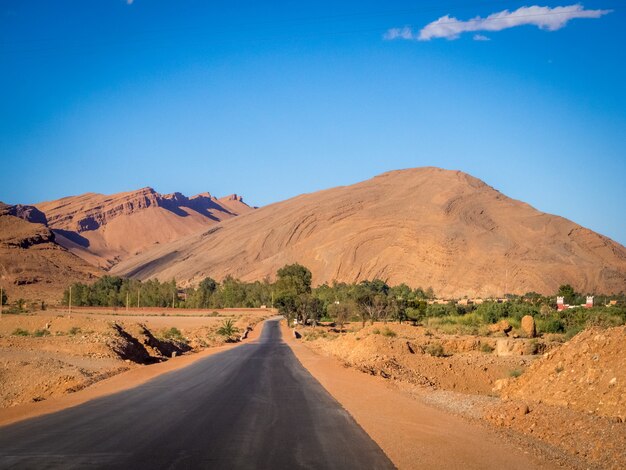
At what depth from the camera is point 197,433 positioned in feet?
34.0

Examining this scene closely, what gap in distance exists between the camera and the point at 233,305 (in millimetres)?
125625

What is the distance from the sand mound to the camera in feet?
42.6

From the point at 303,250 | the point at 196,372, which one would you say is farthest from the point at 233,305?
the point at 196,372

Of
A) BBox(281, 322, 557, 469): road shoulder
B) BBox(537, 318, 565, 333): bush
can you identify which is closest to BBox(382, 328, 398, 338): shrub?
BBox(537, 318, 565, 333): bush

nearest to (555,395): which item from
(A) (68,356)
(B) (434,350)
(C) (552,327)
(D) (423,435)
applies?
(D) (423,435)

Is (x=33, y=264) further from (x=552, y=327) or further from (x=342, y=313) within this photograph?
(x=552, y=327)

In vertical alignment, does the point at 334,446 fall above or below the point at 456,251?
below

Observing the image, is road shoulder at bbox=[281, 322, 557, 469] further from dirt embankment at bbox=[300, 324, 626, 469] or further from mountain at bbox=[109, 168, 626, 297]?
mountain at bbox=[109, 168, 626, 297]

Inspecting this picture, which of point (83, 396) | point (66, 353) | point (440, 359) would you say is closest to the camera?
point (83, 396)

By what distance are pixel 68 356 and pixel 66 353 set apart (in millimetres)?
1050

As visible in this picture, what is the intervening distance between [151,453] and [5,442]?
2.80 meters

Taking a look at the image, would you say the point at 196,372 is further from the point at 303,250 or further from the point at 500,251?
the point at 303,250

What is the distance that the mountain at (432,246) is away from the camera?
416ft

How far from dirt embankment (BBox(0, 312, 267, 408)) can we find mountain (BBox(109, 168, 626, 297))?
9014cm
